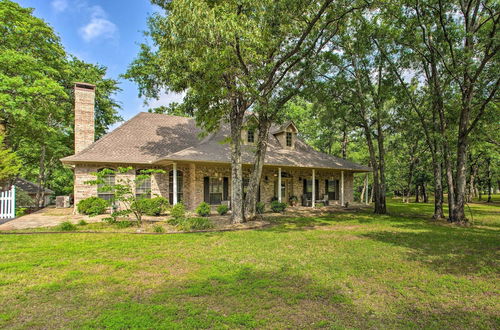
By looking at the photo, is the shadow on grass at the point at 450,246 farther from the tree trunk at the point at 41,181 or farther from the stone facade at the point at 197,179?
the tree trunk at the point at 41,181

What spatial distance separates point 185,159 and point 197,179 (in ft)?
7.84

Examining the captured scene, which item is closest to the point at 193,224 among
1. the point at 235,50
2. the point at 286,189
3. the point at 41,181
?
the point at 235,50

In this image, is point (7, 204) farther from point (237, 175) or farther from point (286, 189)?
point (286, 189)

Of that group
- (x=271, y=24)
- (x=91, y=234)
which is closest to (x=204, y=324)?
(x=91, y=234)

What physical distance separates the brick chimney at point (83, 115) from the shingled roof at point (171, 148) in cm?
76

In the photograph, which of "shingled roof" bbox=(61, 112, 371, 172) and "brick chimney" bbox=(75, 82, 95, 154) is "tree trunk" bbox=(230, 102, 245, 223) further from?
"brick chimney" bbox=(75, 82, 95, 154)

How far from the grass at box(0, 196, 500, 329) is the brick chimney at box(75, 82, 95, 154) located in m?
8.17

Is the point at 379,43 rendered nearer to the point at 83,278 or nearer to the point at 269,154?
the point at 269,154

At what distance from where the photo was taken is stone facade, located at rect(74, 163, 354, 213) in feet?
45.8

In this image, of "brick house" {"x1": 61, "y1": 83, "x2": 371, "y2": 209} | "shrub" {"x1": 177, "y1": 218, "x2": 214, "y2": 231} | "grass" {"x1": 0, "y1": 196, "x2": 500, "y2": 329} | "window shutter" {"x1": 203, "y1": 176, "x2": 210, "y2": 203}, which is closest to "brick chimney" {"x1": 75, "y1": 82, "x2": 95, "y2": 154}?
"brick house" {"x1": 61, "y1": 83, "x2": 371, "y2": 209}

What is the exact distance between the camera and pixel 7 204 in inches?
455

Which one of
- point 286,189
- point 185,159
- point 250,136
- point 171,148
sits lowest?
point 286,189

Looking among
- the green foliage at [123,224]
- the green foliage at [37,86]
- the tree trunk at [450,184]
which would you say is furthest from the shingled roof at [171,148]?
the tree trunk at [450,184]

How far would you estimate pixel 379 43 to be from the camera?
47.8 feet
